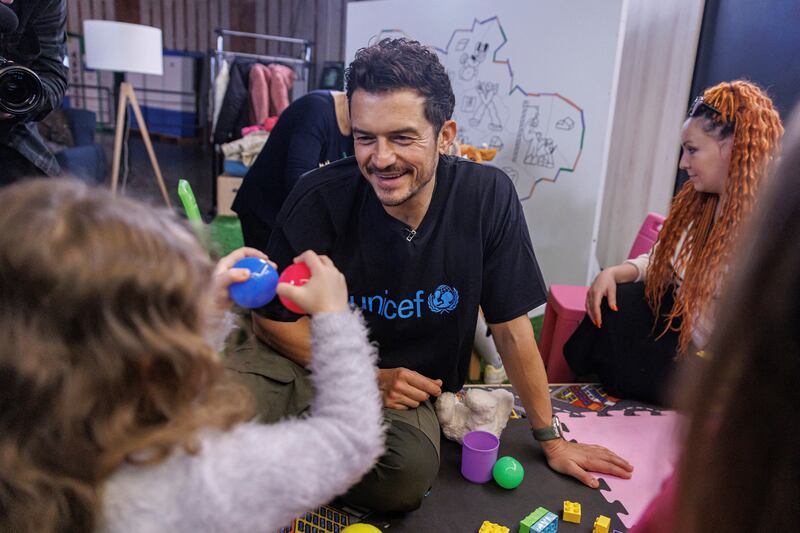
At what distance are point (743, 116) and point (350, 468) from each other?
4.85 ft

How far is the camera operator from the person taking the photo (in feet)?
4.43

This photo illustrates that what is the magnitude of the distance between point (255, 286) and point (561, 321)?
1.46 m

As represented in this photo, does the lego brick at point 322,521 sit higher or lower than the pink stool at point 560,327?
lower

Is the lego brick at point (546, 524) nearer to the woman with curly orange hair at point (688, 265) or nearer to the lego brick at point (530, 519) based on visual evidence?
the lego brick at point (530, 519)

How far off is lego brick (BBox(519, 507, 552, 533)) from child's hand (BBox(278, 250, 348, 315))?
2.21ft

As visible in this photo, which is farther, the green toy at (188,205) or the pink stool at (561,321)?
the pink stool at (561,321)

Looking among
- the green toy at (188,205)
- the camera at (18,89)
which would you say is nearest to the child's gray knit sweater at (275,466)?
the green toy at (188,205)

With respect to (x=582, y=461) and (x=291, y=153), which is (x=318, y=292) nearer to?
(x=582, y=461)

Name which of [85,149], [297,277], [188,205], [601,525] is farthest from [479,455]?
[85,149]

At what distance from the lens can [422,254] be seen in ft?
4.65

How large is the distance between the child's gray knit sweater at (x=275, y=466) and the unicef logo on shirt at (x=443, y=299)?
1.93 ft

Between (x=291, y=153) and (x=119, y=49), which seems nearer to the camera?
(x=291, y=153)

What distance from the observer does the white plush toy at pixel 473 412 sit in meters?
1.47

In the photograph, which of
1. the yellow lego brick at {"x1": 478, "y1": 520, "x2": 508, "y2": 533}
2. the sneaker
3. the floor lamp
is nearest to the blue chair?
the floor lamp
